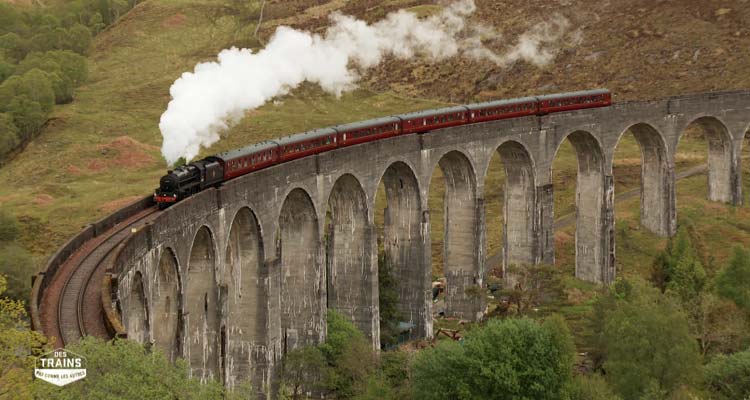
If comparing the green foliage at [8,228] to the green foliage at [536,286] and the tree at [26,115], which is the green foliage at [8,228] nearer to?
the tree at [26,115]

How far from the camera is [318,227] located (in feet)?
192

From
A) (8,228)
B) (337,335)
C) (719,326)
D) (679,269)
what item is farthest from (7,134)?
(719,326)

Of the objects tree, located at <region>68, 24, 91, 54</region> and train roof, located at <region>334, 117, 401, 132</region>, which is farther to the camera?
tree, located at <region>68, 24, 91, 54</region>

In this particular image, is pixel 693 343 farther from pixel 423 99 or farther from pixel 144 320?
pixel 423 99

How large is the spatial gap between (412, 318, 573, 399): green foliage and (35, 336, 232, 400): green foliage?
63.6 ft

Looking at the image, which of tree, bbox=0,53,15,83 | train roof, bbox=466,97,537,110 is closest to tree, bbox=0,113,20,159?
tree, bbox=0,53,15,83

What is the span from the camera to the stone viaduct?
47.4m

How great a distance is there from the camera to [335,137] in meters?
61.5

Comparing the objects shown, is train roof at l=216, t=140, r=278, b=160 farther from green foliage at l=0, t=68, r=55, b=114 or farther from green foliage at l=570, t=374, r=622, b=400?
green foliage at l=0, t=68, r=55, b=114

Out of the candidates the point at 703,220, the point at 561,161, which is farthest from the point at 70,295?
the point at 561,161

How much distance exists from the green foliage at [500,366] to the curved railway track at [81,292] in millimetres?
15405

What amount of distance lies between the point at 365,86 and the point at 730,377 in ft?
283

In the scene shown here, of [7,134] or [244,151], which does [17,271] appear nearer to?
[244,151]

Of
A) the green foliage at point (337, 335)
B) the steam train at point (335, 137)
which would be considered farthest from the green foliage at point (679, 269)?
the green foliage at point (337, 335)
